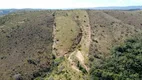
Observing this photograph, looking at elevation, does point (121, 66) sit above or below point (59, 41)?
below

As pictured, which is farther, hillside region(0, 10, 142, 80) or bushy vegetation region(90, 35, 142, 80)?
hillside region(0, 10, 142, 80)

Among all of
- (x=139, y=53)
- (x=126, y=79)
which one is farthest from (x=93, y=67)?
(x=139, y=53)

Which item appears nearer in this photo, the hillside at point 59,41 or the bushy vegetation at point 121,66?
the bushy vegetation at point 121,66

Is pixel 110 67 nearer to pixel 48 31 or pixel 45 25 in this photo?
pixel 48 31

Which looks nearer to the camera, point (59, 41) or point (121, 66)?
point (121, 66)
